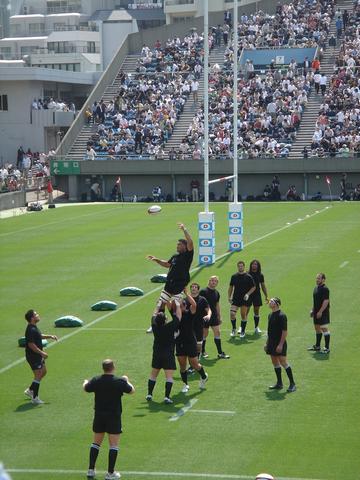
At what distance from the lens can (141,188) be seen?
212ft

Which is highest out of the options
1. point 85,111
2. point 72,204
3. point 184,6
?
point 184,6

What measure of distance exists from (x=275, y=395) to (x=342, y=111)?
48.2 metres

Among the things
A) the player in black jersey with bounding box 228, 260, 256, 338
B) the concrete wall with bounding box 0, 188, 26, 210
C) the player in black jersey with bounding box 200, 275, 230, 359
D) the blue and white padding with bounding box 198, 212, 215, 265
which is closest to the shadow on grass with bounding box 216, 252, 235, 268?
the blue and white padding with bounding box 198, 212, 215, 265

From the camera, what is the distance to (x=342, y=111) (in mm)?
65000

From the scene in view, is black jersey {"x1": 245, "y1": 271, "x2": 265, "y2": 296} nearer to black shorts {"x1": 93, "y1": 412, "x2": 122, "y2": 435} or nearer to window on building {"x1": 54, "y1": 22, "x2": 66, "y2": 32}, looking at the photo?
black shorts {"x1": 93, "y1": 412, "x2": 122, "y2": 435}

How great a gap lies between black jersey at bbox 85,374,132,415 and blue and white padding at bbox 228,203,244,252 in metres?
22.7

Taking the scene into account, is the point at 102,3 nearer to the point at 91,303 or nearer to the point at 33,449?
the point at 91,303

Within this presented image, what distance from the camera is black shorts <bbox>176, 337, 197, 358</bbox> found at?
18656 mm

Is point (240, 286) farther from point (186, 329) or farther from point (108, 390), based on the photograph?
point (108, 390)

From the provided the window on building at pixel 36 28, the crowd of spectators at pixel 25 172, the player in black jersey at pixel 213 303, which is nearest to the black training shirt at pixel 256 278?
the player in black jersey at pixel 213 303

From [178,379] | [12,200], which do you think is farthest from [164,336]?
[12,200]

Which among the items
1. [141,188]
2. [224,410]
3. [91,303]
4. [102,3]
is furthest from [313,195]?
[102,3]

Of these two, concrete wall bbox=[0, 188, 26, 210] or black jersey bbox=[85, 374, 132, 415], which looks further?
concrete wall bbox=[0, 188, 26, 210]

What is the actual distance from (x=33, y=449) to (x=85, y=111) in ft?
188
